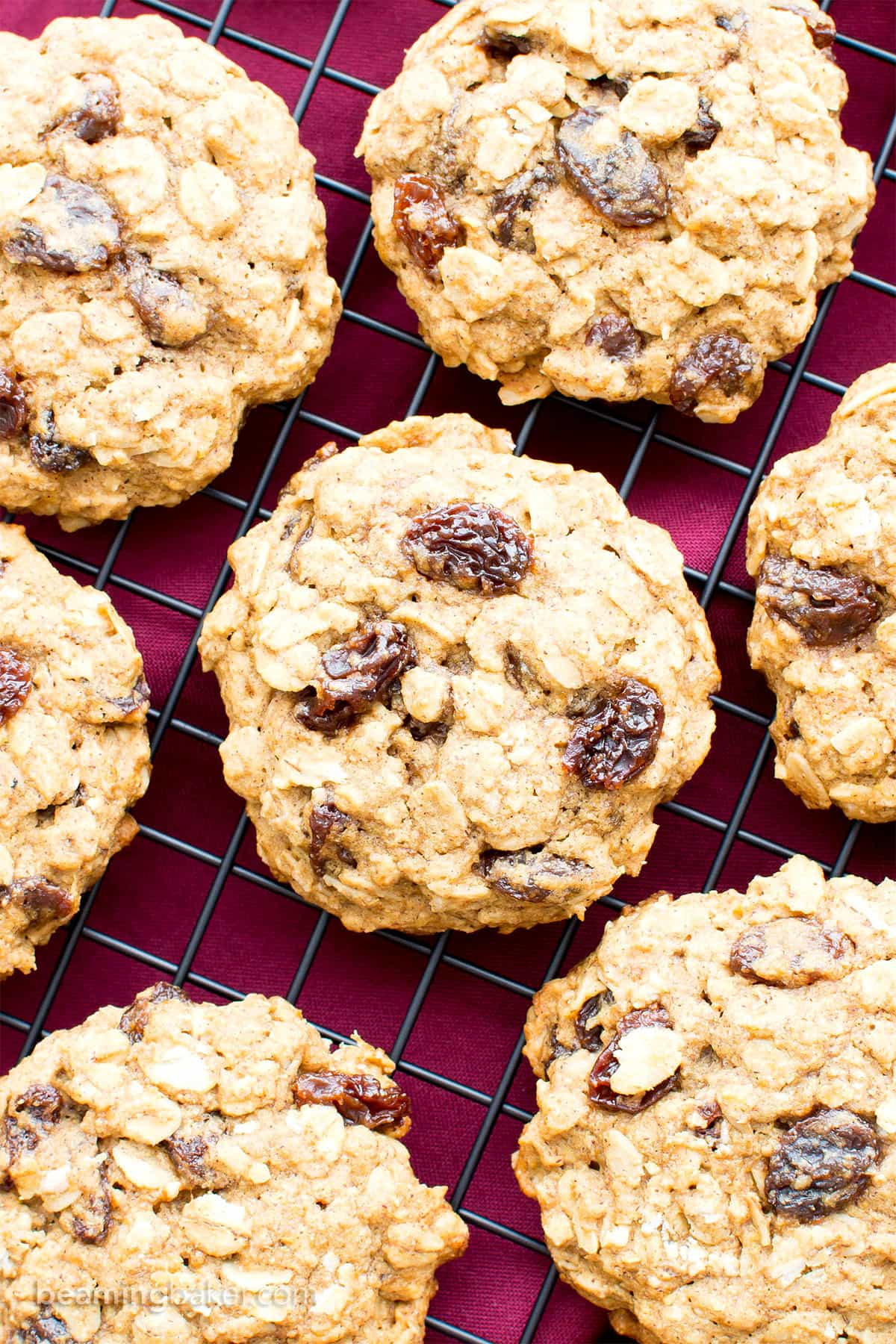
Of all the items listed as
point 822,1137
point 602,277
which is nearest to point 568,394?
point 602,277

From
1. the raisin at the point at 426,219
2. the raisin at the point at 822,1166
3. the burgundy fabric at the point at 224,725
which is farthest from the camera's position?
the burgundy fabric at the point at 224,725

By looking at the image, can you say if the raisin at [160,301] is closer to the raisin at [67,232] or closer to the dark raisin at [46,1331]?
the raisin at [67,232]

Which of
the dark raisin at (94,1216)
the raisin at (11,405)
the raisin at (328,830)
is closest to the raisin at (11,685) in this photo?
the raisin at (11,405)

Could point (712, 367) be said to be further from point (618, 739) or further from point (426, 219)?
point (618, 739)

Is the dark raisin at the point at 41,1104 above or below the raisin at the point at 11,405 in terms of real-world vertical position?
below

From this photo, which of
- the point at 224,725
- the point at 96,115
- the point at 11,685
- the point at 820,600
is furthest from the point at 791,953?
the point at 96,115

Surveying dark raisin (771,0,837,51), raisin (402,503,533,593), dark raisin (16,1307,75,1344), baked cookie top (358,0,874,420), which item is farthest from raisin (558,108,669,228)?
dark raisin (16,1307,75,1344)
